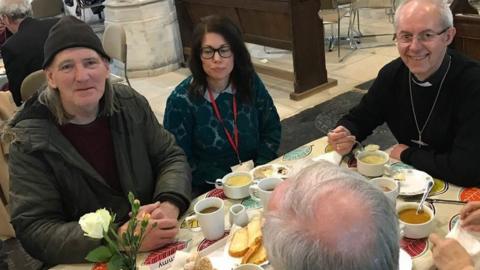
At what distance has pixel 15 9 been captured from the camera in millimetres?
4035

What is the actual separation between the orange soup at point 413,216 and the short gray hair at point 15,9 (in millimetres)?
3625

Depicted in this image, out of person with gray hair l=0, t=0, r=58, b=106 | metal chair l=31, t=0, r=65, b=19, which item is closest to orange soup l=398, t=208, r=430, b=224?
person with gray hair l=0, t=0, r=58, b=106

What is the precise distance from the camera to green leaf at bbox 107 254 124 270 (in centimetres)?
129

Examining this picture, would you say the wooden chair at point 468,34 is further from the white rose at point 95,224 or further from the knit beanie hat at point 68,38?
the white rose at point 95,224

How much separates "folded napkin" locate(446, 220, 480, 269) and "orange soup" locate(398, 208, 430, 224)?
83 millimetres

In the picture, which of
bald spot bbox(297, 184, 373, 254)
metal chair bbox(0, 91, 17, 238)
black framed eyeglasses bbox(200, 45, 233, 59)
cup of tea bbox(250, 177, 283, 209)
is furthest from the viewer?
metal chair bbox(0, 91, 17, 238)

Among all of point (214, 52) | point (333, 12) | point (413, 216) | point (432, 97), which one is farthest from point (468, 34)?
point (333, 12)

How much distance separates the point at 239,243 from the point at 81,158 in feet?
2.31

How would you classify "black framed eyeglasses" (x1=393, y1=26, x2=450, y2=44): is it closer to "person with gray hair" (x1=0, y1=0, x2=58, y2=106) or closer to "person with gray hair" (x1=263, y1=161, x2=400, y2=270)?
"person with gray hair" (x1=263, y1=161, x2=400, y2=270)

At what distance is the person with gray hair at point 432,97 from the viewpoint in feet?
6.00

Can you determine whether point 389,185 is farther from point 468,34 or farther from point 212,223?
point 468,34

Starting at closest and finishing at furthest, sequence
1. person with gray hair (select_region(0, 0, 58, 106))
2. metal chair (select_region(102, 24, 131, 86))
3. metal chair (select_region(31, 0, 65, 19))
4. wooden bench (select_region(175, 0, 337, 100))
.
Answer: person with gray hair (select_region(0, 0, 58, 106)) → metal chair (select_region(102, 24, 131, 86)) → wooden bench (select_region(175, 0, 337, 100)) → metal chair (select_region(31, 0, 65, 19))

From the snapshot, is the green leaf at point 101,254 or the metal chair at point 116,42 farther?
the metal chair at point 116,42

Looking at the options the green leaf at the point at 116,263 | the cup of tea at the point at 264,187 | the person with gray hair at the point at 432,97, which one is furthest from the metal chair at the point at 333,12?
the green leaf at the point at 116,263
